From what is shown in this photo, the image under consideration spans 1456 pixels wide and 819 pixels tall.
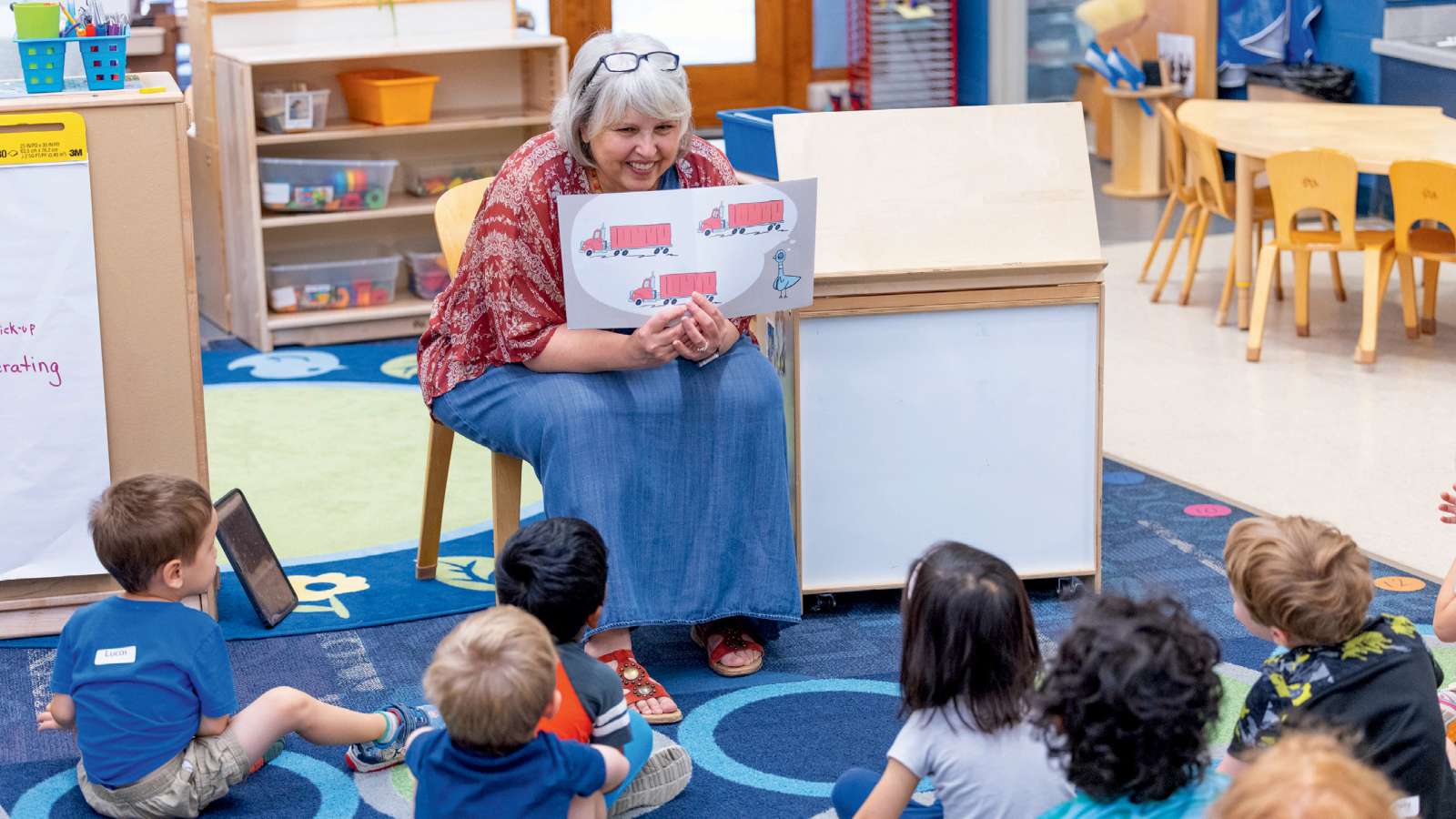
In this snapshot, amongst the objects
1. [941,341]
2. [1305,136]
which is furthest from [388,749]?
[1305,136]

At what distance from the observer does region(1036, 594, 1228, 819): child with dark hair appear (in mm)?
1677

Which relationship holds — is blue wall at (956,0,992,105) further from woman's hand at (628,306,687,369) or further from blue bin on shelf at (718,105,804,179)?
woman's hand at (628,306,687,369)

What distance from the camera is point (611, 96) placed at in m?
2.87

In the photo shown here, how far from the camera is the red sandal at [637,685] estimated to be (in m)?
2.80

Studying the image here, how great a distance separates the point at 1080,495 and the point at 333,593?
60.5 inches

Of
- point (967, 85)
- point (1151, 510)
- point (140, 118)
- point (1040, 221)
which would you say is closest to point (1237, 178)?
point (1151, 510)

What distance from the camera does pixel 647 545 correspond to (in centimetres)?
293

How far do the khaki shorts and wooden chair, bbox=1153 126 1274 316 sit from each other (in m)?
4.22

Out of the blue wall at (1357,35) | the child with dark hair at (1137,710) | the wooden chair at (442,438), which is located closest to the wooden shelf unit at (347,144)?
the wooden chair at (442,438)

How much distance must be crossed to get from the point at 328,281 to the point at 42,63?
2.76 meters

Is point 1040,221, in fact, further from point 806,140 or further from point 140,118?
point 140,118

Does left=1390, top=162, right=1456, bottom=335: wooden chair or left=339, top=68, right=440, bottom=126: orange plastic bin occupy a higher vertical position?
left=339, top=68, right=440, bottom=126: orange plastic bin

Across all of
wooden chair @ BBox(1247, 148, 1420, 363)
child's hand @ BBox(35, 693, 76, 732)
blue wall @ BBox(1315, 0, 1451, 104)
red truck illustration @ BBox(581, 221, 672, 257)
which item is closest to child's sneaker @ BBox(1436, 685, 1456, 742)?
red truck illustration @ BBox(581, 221, 672, 257)

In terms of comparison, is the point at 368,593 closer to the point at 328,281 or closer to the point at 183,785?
the point at 183,785
